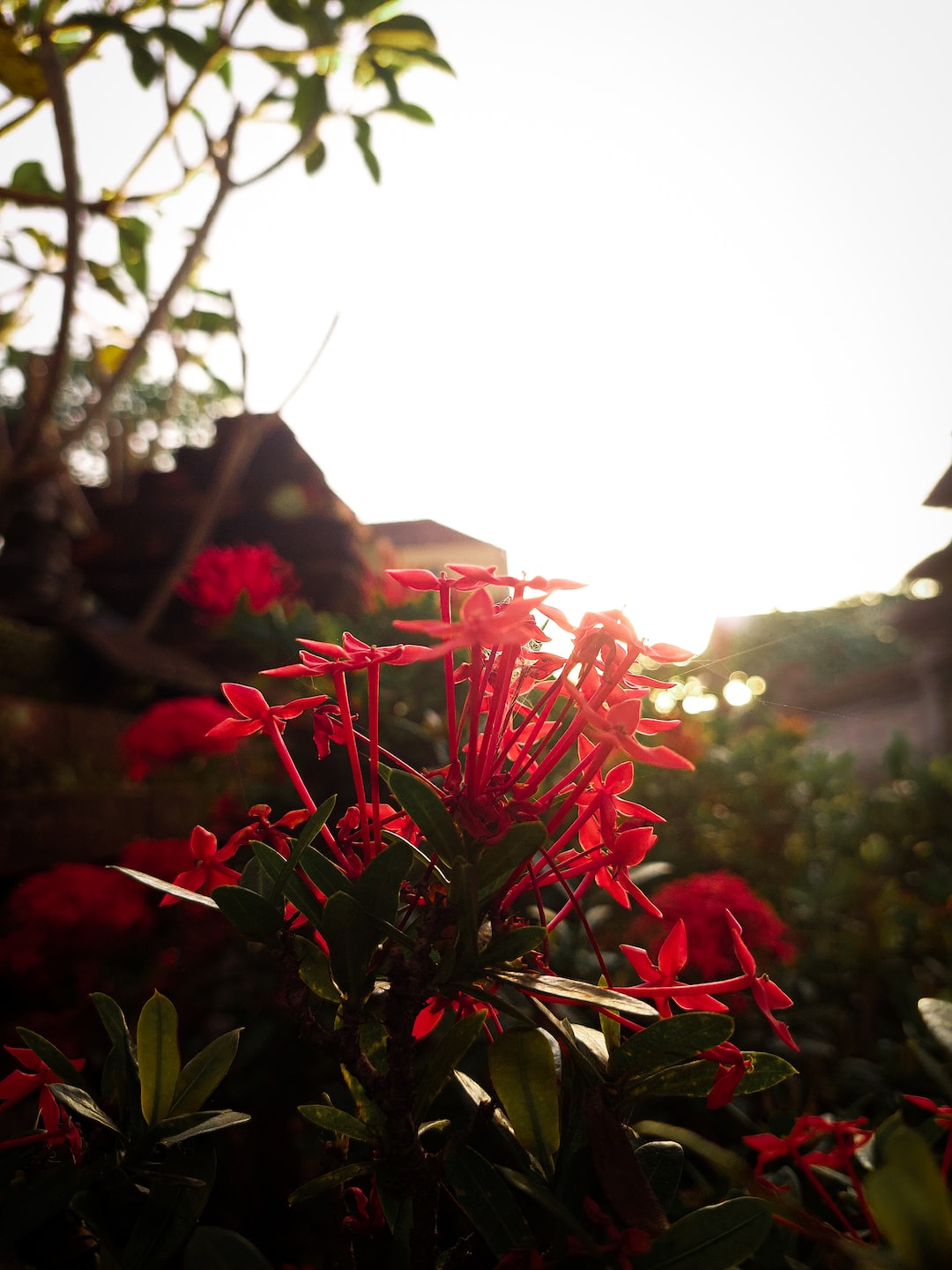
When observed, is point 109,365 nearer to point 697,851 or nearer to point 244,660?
point 244,660

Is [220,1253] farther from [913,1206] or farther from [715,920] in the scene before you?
[715,920]

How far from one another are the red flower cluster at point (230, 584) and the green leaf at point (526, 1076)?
1764mm

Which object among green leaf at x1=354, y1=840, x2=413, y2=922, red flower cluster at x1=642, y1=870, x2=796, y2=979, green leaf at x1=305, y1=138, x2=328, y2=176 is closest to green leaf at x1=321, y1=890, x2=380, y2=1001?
green leaf at x1=354, y1=840, x2=413, y2=922

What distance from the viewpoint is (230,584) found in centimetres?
220

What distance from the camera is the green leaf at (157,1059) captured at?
0.60 metres

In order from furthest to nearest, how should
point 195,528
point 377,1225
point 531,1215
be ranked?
1. point 195,528
2. point 531,1215
3. point 377,1225

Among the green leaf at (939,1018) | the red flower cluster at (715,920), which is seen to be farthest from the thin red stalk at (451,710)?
the red flower cluster at (715,920)

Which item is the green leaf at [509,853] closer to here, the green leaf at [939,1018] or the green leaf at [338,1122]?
the green leaf at [338,1122]

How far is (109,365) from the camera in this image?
340 cm

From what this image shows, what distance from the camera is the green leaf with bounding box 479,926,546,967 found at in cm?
51

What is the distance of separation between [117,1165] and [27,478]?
93.2 inches

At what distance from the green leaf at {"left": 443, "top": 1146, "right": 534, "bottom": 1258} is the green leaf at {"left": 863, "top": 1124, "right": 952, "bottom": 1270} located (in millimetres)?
297

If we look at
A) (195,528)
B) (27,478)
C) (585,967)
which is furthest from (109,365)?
(585,967)

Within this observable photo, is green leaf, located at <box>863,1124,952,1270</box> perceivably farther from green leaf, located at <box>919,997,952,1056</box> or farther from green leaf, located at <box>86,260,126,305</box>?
green leaf, located at <box>86,260,126,305</box>
